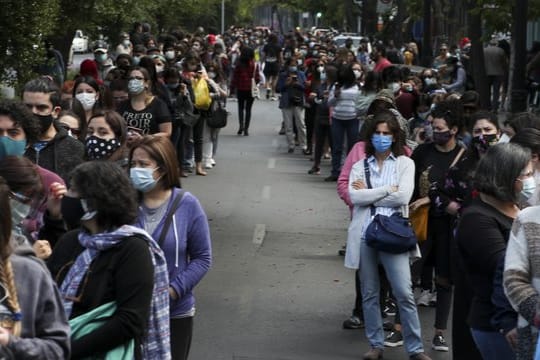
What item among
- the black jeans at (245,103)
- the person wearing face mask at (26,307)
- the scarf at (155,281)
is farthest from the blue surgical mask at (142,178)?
the black jeans at (245,103)

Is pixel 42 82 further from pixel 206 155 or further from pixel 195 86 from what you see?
pixel 206 155

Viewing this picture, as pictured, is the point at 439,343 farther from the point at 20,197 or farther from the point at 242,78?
the point at 242,78

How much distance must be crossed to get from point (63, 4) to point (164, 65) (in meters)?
2.47

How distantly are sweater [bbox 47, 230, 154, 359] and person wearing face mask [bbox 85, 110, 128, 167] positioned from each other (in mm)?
2487

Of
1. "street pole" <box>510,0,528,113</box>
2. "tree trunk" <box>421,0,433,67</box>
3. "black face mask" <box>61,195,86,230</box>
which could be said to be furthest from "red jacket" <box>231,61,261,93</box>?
"black face mask" <box>61,195,86,230</box>

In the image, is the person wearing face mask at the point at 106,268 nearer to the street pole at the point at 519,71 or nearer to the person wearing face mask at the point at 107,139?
the person wearing face mask at the point at 107,139

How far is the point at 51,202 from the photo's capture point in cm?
666

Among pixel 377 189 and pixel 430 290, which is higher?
pixel 377 189

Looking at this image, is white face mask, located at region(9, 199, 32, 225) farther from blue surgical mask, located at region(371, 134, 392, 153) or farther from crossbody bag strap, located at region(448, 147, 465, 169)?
crossbody bag strap, located at region(448, 147, 465, 169)

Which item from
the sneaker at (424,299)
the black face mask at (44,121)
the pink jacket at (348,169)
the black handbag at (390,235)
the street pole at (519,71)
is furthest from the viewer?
the street pole at (519,71)

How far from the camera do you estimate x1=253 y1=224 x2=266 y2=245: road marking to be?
14.5 m

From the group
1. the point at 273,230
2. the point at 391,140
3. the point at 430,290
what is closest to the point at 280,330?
the point at 430,290

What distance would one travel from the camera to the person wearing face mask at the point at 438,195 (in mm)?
9477

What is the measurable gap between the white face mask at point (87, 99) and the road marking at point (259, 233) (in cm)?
336
